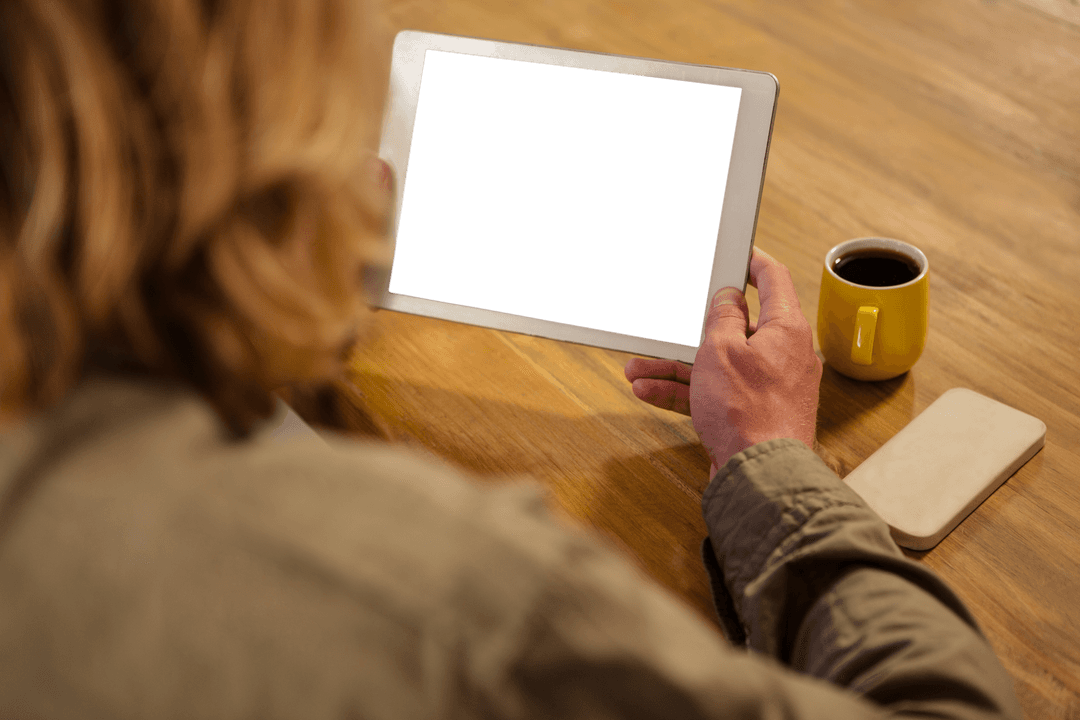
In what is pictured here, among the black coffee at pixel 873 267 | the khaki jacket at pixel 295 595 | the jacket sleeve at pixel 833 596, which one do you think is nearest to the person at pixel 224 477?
the khaki jacket at pixel 295 595

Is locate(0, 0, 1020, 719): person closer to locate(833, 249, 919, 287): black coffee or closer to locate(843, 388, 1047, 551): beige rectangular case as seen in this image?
locate(843, 388, 1047, 551): beige rectangular case

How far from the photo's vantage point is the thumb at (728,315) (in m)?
0.72

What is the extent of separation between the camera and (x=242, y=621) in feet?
0.83

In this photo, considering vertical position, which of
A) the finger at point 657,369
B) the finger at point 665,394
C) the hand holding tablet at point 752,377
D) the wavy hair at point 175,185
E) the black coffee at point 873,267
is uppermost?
the wavy hair at point 175,185

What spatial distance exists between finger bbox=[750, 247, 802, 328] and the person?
1.46ft

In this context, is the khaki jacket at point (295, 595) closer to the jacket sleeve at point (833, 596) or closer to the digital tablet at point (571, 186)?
the jacket sleeve at point (833, 596)

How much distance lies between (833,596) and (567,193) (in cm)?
44

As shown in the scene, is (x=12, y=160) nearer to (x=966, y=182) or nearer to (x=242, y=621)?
(x=242, y=621)

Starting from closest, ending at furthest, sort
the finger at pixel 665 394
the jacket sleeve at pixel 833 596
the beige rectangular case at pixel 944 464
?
the jacket sleeve at pixel 833 596 → the beige rectangular case at pixel 944 464 → the finger at pixel 665 394

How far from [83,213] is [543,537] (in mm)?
198

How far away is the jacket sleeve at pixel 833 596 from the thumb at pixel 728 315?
130 mm

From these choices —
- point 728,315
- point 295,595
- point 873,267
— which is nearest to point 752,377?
point 728,315

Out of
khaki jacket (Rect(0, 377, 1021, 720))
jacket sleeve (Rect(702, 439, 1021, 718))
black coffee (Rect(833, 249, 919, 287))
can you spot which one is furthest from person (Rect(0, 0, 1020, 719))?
black coffee (Rect(833, 249, 919, 287))

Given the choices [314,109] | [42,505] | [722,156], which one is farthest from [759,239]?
[42,505]
